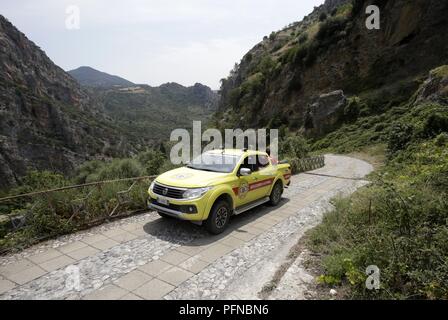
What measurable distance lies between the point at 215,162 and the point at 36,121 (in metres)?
74.9

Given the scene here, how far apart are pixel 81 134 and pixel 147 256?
80.6m

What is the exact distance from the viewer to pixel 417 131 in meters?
15.2

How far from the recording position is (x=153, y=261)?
524cm

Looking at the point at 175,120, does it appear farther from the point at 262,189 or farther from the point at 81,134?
the point at 262,189

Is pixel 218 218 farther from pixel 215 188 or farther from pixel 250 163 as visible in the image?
pixel 250 163

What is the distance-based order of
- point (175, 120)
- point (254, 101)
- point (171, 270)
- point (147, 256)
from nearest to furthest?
point (171, 270), point (147, 256), point (254, 101), point (175, 120)

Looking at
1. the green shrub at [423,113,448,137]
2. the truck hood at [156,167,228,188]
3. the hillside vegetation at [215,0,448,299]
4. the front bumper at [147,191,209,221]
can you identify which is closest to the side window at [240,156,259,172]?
the truck hood at [156,167,228,188]

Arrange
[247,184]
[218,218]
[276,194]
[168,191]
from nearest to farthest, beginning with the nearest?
[168,191] < [218,218] < [247,184] < [276,194]

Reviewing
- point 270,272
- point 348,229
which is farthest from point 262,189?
point 270,272

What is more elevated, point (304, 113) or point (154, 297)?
point (304, 113)

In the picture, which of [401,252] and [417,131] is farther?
[417,131]

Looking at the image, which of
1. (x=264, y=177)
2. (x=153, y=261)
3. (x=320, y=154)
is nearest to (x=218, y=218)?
(x=153, y=261)

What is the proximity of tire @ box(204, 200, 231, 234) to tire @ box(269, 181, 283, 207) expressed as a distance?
2.58 metres
